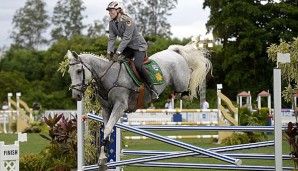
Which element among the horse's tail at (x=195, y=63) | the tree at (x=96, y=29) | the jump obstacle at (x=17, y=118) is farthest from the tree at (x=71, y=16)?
the horse's tail at (x=195, y=63)

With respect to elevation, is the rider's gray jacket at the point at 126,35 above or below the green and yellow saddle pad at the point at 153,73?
above

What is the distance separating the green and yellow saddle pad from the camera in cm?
779

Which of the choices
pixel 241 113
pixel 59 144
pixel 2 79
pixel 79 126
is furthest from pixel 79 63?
pixel 2 79

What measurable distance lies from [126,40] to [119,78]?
48 centimetres

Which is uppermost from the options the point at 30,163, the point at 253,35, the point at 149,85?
the point at 253,35

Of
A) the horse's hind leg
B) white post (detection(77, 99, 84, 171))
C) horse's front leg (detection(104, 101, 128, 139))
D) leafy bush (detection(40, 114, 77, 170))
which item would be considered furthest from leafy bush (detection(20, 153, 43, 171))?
horse's front leg (detection(104, 101, 128, 139))

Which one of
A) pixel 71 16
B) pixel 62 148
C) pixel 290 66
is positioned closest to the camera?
pixel 62 148

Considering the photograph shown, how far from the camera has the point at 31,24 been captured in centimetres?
6038

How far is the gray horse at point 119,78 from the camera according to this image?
24.1 feet

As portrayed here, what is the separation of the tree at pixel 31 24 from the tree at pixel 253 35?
27097 millimetres

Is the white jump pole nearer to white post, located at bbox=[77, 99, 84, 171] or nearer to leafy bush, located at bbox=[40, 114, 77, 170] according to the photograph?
white post, located at bbox=[77, 99, 84, 171]

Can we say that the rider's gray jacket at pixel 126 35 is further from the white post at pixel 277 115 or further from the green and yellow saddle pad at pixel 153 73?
the white post at pixel 277 115

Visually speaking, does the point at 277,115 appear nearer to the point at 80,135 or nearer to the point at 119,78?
the point at 119,78

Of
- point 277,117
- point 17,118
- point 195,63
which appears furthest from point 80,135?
point 17,118
